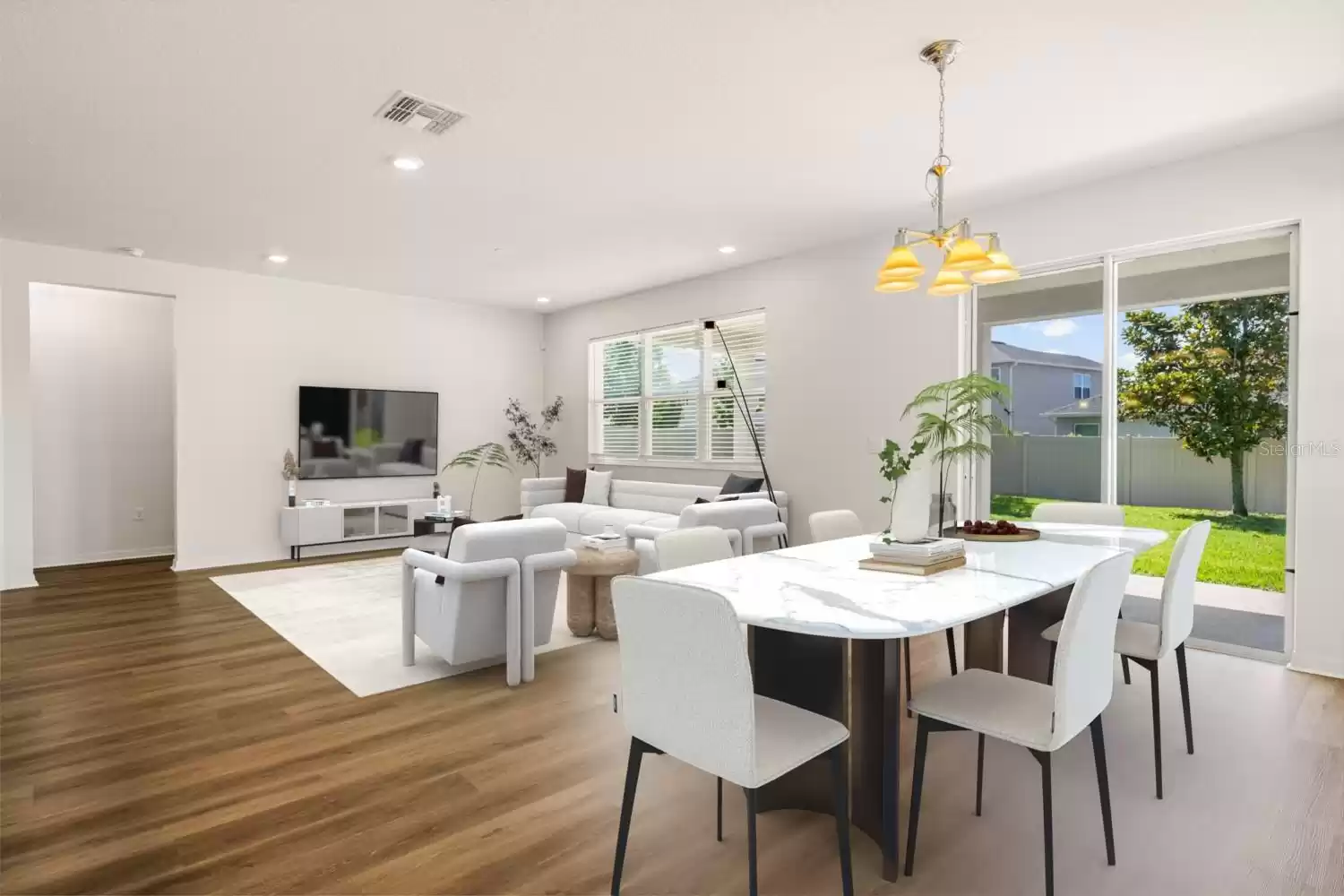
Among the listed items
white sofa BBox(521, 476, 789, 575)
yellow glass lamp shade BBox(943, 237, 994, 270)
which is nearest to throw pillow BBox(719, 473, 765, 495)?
white sofa BBox(521, 476, 789, 575)

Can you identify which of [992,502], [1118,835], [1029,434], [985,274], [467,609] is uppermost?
[985,274]

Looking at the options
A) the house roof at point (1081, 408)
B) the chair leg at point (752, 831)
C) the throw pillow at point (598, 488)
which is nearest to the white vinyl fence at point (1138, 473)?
the house roof at point (1081, 408)

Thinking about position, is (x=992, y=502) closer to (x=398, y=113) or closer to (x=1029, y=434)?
(x=1029, y=434)

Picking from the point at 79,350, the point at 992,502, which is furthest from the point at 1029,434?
the point at 79,350

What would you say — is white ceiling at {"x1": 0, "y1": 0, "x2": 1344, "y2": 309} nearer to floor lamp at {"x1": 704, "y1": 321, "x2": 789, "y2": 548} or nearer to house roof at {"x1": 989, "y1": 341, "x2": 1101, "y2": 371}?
house roof at {"x1": 989, "y1": 341, "x2": 1101, "y2": 371}

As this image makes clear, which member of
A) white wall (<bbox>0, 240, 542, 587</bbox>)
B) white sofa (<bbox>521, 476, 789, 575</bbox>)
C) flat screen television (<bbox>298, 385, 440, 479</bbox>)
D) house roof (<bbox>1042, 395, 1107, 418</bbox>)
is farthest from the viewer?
flat screen television (<bbox>298, 385, 440, 479</bbox>)

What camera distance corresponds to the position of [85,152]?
3.84 m

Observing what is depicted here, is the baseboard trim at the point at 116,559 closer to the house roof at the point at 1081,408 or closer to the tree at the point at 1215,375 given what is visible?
the house roof at the point at 1081,408

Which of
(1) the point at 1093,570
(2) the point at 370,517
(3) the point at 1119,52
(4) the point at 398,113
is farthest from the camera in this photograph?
(2) the point at 370,517

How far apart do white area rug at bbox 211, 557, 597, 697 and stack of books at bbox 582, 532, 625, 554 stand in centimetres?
48

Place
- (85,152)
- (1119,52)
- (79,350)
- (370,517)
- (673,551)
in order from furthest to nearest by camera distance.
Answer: (370,517) → (79,350) → (85,152) → (1119,52) → (673,551)

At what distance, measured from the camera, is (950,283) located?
2818 millimetres

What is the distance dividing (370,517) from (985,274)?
252 inches

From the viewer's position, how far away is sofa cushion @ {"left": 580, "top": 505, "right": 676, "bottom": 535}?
6008 mm
